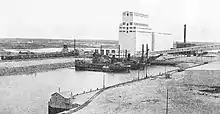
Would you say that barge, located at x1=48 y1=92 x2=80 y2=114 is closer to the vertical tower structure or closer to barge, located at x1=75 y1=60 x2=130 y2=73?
barge, located at x1=75 y1=60 x2=130 y2=73

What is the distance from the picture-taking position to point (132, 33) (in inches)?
2180

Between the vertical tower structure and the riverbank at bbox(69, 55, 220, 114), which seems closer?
the riverbank at bbox(69, 55, 220, 114)

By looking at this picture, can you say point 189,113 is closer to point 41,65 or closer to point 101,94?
point 101,94

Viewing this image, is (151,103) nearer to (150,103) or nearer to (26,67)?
(150,103)

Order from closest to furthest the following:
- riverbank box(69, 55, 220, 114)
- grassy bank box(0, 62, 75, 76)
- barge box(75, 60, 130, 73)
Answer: riverbank box(69, 55, 220, 114) → grassy bank box(0, 62, 75, 76) → barge box(75, 60, 130, 73)

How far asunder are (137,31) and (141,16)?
521cm

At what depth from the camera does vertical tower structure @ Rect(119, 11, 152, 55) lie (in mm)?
55500

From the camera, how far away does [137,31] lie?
5575 cm

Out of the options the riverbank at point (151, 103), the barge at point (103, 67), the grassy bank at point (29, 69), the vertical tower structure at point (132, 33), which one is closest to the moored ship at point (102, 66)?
the barge at point (103, 67)

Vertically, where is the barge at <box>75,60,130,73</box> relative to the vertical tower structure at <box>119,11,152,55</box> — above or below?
below

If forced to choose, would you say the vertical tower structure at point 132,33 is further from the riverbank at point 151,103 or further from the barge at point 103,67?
the riverbank at point 151,103

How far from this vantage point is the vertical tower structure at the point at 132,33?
182 feet

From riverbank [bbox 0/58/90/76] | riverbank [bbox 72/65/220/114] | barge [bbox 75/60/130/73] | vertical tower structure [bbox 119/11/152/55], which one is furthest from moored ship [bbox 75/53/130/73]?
riverbank [bbox 72/65/220/114]

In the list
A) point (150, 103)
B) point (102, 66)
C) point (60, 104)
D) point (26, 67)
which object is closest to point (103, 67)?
point (102, 66)
